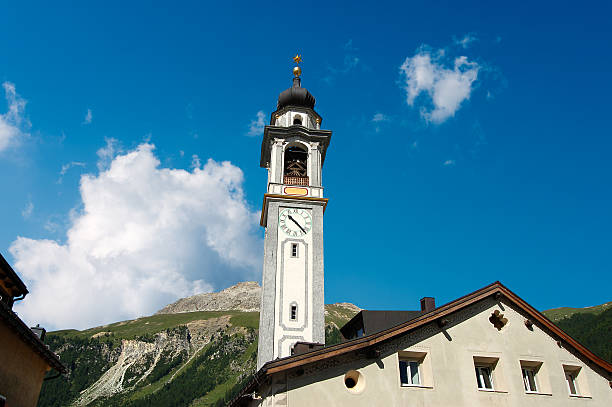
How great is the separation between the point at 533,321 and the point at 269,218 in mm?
Result: 18310

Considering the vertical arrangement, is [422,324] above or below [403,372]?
above

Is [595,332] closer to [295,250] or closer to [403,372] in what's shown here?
[295,250]

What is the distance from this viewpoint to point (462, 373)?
17.4 metres

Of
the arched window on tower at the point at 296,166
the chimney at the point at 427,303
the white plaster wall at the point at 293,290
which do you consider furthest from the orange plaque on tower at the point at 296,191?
the chimney at the point at 427,303

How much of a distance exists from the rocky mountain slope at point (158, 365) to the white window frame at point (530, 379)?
117727mm

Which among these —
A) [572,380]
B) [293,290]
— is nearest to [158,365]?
[293,290]

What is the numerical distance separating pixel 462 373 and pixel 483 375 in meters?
1.21

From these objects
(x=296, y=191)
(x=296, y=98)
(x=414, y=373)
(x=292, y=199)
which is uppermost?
(x=296, y=98)

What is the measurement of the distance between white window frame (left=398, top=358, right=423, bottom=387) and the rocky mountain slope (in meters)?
118

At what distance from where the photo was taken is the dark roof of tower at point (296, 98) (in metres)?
41.0

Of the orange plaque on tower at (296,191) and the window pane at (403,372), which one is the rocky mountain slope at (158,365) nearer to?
the orange plaque on tower at (296,191)

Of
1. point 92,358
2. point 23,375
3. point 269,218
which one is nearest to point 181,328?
point 92,358

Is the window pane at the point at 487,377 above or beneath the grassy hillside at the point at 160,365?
beneath

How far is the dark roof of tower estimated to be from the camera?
134ft
